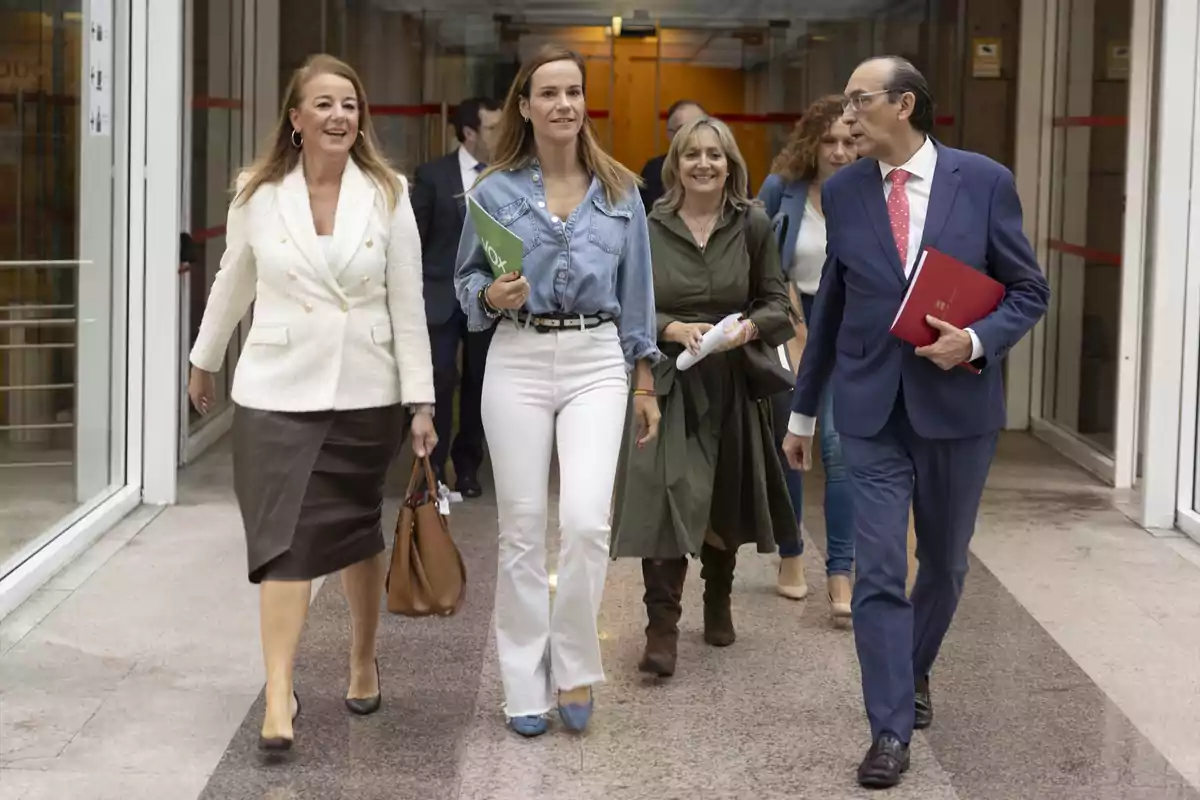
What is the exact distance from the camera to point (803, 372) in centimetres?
539

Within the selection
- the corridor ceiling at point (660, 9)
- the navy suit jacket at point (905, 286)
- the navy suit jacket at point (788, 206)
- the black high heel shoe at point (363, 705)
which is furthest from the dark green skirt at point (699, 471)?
the corridor ceiling at point (660, 9)

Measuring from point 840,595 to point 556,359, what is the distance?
204cm

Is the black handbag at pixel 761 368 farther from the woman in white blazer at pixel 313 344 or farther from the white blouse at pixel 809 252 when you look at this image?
the woman in white blazer at pixel 313 344

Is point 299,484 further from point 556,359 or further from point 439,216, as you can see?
point 439,216

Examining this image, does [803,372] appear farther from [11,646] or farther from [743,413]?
[11,646]

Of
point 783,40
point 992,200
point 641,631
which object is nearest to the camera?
point 992,200

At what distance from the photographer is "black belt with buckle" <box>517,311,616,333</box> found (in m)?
5.24

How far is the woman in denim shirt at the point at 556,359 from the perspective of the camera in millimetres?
5238

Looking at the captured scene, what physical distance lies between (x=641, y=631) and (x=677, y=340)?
125cm

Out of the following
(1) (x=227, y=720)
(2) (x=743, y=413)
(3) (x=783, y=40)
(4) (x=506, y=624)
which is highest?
(3) (x=783, y=40)

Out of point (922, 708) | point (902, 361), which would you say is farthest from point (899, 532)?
point (922, 708)

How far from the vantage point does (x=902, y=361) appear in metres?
4.98

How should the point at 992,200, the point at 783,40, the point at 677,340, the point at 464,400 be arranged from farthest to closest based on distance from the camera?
the point at 783,40 → the point at 464,400 → the point at 677,340 → the point at 992,200

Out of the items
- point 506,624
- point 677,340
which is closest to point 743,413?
point 677,340
